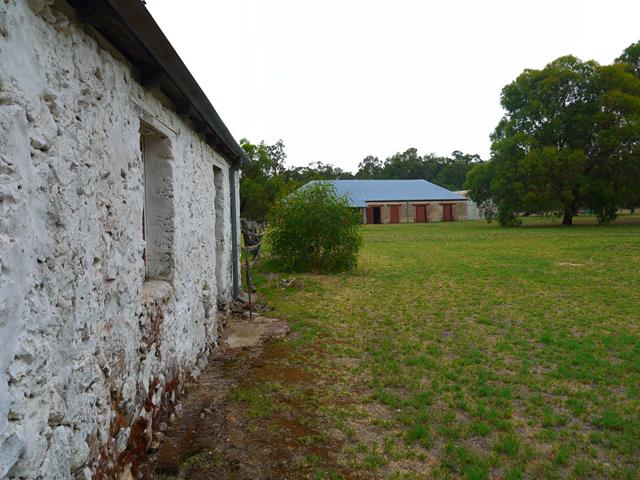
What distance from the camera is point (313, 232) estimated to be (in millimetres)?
A: 13297

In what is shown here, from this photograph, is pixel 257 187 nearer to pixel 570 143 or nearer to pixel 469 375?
pixel 469 375

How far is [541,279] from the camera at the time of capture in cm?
1145


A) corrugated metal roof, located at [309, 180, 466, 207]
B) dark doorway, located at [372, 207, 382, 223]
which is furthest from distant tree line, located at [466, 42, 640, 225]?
dark doorway, located at [372, 207, 382, 223]

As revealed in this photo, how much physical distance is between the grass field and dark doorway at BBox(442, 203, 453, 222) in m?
38.0

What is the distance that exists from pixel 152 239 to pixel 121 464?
7.00 feet

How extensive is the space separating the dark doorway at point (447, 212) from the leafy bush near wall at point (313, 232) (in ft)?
122

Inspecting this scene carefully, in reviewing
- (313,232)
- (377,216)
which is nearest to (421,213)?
(377,216)

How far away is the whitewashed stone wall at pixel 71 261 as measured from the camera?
1972 mm

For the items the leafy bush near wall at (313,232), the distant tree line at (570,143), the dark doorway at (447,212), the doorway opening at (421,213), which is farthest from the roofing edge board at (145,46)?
the dark doorway at (447,212)

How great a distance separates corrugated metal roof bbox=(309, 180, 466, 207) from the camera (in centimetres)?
4784

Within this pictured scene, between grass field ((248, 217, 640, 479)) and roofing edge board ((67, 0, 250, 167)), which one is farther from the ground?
roofing edge board ((67, 0, 250, 167))

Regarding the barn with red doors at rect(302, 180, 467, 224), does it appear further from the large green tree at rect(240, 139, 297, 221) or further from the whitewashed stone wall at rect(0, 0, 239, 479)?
the whitewashed stone wall at rect(0, 0, 239, 479)

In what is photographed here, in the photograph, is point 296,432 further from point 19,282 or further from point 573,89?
point 573,89

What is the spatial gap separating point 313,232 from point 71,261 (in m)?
10.9
